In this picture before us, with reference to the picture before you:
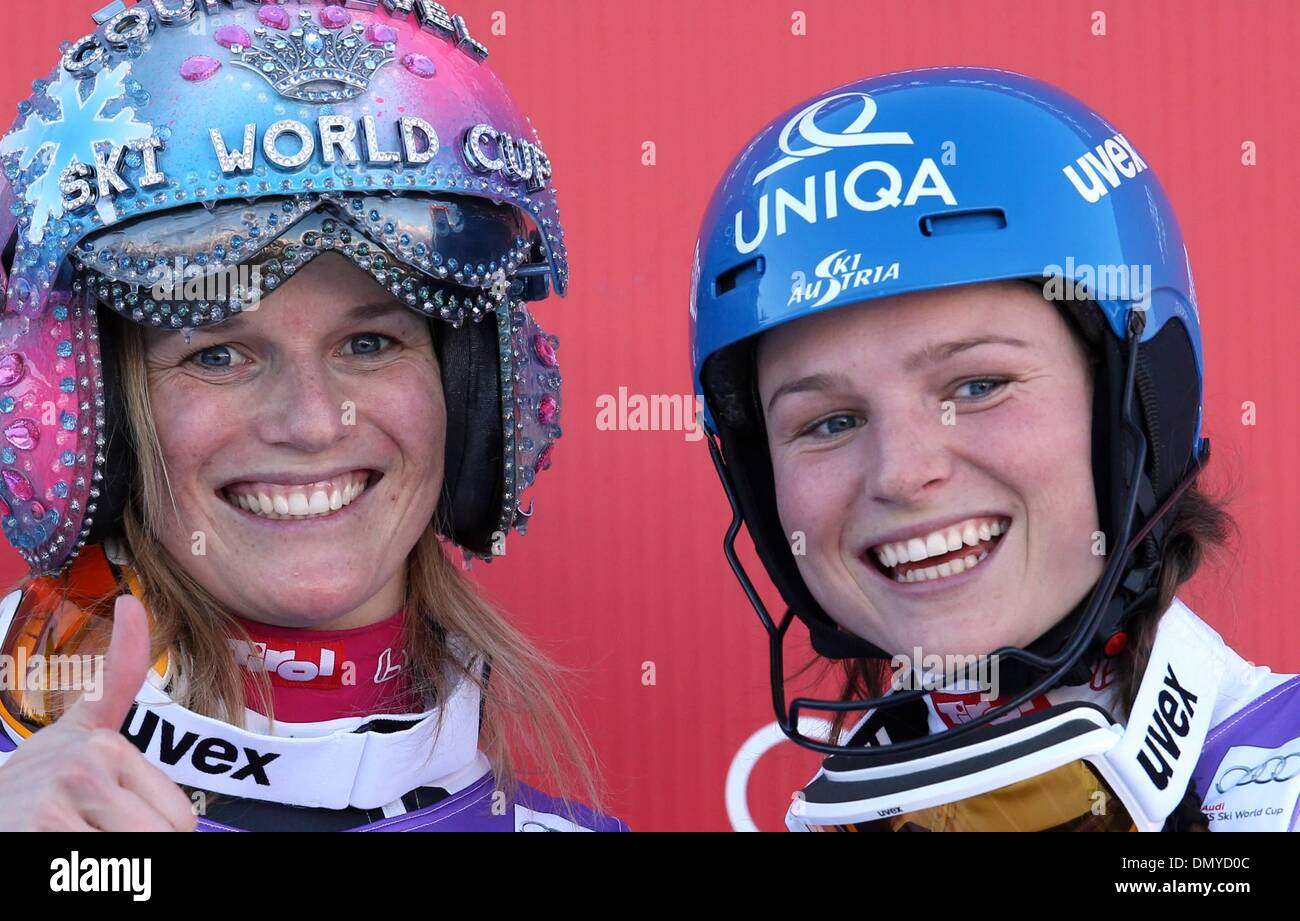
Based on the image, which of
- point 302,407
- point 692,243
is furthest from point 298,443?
point 692,243

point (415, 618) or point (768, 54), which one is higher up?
point (768, 54)

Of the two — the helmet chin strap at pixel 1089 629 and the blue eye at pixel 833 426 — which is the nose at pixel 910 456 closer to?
the blue eye at pixel 833 426

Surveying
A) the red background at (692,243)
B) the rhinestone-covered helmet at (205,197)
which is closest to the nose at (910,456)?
the rhinestone-covered helmet at (205,197)

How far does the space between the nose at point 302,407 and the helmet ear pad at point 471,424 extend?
217 mm

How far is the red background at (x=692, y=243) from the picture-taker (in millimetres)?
3369

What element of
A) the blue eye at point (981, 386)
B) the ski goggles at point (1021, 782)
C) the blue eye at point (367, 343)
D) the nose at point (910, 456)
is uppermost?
the blue eye at point (367, 343)

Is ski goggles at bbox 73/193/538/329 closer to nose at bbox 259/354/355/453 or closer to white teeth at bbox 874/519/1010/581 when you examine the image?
nose at bbox 259/354/355/453

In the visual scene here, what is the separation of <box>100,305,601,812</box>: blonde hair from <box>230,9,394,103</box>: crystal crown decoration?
399mm

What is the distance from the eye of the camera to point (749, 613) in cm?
342
